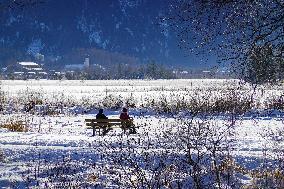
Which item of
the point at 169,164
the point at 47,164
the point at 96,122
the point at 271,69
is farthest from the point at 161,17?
the point at 96,122

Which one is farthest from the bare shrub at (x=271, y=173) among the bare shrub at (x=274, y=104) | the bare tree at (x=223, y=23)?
the bare shrub at (x=274, y=104)

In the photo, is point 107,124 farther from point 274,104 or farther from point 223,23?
point 274,104

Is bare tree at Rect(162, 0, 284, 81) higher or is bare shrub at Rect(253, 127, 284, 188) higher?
bare tree at Rect(162, 0, 284, 81)

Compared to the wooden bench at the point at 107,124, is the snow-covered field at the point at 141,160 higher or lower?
lower

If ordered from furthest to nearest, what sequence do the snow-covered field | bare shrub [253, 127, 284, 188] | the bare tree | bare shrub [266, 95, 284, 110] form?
bare shrub [266, 95, 284, 110] → bare shrub [253, 127, 284, 188] → the snow-covered field → the bare tree

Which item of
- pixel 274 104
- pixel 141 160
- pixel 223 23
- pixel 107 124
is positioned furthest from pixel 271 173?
pixel 274 104

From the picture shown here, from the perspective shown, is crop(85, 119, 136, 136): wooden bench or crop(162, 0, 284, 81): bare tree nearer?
crop(162, 0, 284, 81): bare tree

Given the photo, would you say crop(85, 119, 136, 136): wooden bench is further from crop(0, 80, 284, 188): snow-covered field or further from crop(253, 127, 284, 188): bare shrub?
crop(253, 127, 284, 188): bare shrub

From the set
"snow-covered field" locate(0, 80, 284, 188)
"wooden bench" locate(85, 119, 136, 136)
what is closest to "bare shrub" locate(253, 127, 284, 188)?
"snow-covered field" locate(0, 80, 284, 188)

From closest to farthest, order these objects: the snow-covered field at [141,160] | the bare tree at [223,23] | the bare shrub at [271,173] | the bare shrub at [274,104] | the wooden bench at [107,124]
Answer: the bare tree at [223,23] < the snow-covered field at [141,160] < the bare shrub at [271,173] < the wooden bench at [107,124] < the bare shrub at [274,104]

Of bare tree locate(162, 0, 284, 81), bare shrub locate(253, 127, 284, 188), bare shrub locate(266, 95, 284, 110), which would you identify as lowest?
bare shrub locate(253, 127, 284, 188)

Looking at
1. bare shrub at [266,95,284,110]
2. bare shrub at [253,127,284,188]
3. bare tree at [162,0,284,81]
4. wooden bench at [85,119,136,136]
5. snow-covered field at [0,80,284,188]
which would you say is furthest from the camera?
bare shrub at [266,95,284,110]

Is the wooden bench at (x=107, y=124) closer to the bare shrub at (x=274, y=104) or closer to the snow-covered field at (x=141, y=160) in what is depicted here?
the snow-covered field at (x=141, y=160)

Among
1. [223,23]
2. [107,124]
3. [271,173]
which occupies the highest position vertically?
[223,23]
